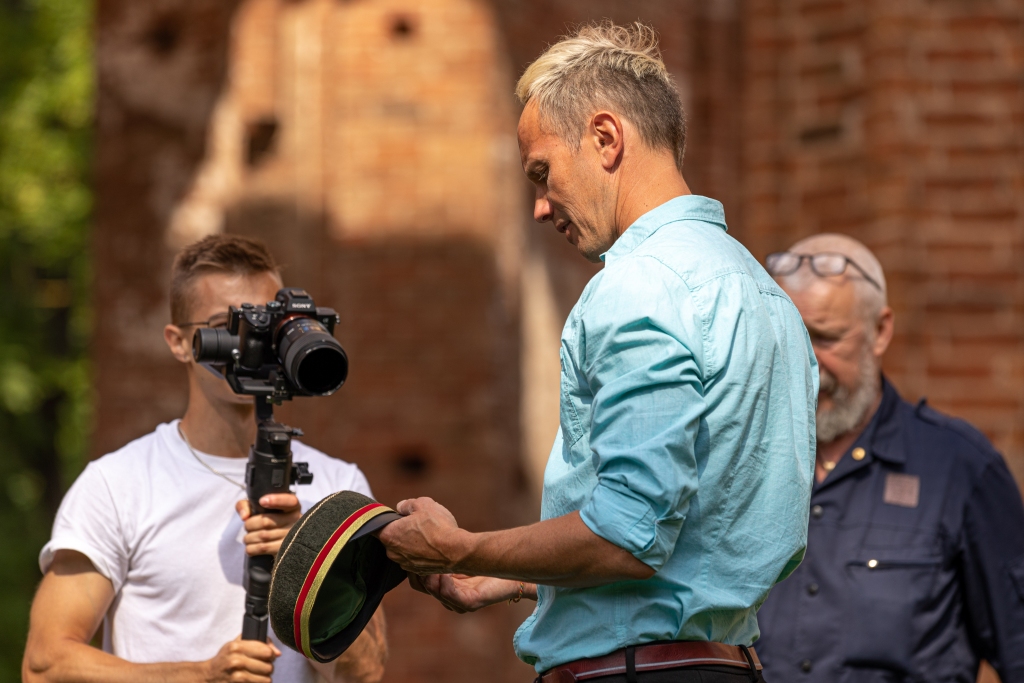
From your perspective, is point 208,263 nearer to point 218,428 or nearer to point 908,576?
point 218,428

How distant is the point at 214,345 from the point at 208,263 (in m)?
0.36

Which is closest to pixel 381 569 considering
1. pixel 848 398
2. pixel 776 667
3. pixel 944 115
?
pixel 776 667

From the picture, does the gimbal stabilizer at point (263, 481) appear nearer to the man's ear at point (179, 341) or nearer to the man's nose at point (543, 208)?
the man's ear at point (179, 341)

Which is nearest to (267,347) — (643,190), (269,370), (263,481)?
(269,370)

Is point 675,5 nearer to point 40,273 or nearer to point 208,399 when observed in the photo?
point 208,399

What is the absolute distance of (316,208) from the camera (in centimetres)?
554

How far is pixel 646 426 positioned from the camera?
1.89 metres

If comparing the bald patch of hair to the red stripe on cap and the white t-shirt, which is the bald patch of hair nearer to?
the white t-shirt

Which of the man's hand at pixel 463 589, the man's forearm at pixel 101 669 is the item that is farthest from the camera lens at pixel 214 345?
the man's hand at pixel 463 589

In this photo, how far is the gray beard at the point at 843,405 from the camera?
338cm

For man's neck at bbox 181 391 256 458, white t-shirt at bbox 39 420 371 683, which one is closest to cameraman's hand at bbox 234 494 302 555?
white t-shirt at bbox 39 420 371 683

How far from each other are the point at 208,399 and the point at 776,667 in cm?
151

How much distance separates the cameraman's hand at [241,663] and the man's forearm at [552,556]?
837 millimetres

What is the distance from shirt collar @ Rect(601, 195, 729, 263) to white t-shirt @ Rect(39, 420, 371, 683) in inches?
49.3
